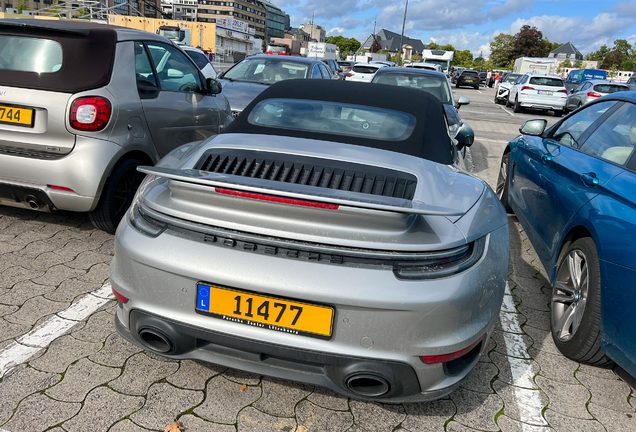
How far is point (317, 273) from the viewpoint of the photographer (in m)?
1.86

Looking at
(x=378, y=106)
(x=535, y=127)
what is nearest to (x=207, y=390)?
(x=378, y=106)

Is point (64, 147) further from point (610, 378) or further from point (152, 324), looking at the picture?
point (610, 378)

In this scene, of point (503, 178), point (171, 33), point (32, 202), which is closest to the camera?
point (32, 202)

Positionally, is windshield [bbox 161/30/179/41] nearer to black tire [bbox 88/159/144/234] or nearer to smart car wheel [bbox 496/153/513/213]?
smart car wheel [bbox 496/153/513/213]

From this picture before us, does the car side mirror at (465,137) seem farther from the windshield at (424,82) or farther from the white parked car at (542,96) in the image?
the white parked car at (542,96)

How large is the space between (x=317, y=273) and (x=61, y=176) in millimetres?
2586

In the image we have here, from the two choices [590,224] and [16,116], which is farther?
[16,116]

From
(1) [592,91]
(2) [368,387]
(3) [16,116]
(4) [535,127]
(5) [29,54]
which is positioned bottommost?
(2) [368,387]

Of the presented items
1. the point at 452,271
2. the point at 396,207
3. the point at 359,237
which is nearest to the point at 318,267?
the point at 359,237

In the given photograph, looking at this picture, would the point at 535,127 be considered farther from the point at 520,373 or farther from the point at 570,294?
the point at 520,373

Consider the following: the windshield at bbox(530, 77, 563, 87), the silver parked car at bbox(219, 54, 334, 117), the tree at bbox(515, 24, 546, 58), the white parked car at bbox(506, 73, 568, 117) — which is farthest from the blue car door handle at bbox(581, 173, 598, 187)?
the tree at bbox(515, 24, 546, 58)

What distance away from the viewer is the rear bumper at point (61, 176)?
3.65 m

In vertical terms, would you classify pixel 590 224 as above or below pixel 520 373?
above

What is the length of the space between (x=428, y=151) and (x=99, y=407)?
1.93 meters
